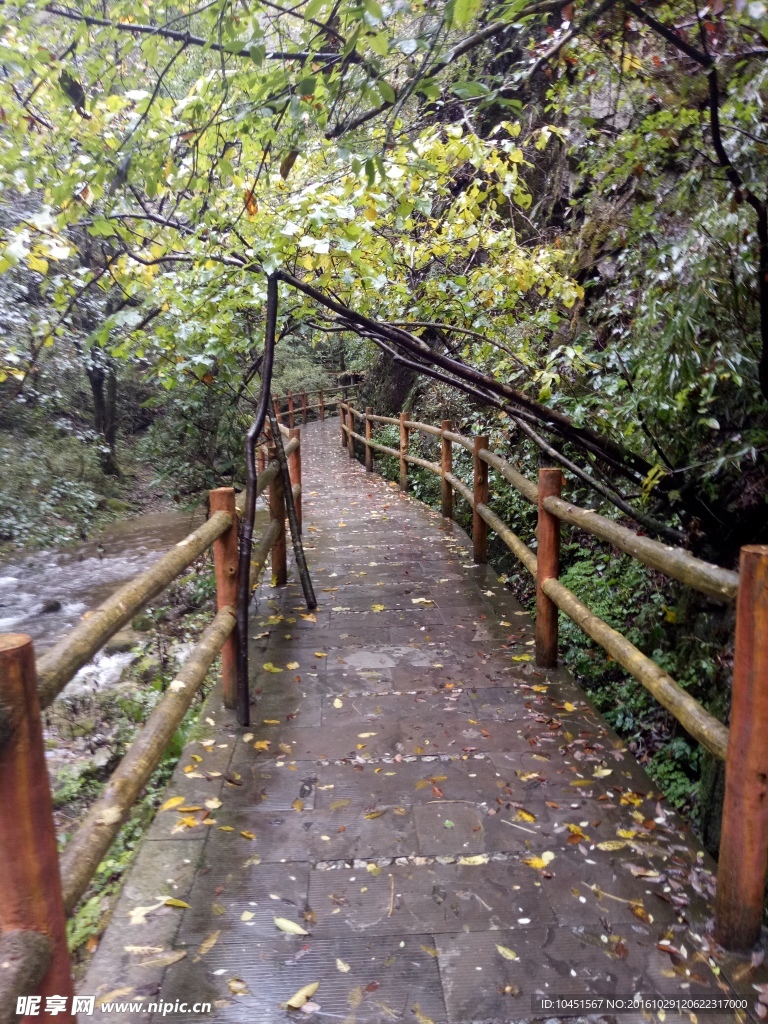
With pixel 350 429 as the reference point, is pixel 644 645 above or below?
below

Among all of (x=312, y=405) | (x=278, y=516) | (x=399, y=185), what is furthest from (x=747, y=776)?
(x=312, y=405)

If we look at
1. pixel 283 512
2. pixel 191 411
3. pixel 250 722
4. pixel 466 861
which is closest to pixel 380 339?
pixel 283 512

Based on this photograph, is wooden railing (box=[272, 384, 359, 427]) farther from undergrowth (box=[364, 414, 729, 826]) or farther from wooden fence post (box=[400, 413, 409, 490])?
undergrowth (box=[364, 414, 729, 826])

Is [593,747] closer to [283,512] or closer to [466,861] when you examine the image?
[466,861]

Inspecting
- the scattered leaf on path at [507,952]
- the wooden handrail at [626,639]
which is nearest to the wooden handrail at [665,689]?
the wooden handrail at [626,639]

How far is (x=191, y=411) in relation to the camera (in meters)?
8.00

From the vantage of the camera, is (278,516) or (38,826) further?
Answer: (278,516)

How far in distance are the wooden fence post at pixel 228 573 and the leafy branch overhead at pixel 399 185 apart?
1072mm

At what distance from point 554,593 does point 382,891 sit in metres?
1.73

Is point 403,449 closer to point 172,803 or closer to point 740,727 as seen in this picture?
point 172,803

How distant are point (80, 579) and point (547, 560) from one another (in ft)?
24.0

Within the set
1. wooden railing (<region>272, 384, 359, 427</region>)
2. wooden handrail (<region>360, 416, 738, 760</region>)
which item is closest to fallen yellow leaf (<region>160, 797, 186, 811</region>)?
wooden handrail (<region>360, 416, 738, 760</region>)

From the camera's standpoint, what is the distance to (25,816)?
1.28m

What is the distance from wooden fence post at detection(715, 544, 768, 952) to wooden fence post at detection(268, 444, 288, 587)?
10.8ft
